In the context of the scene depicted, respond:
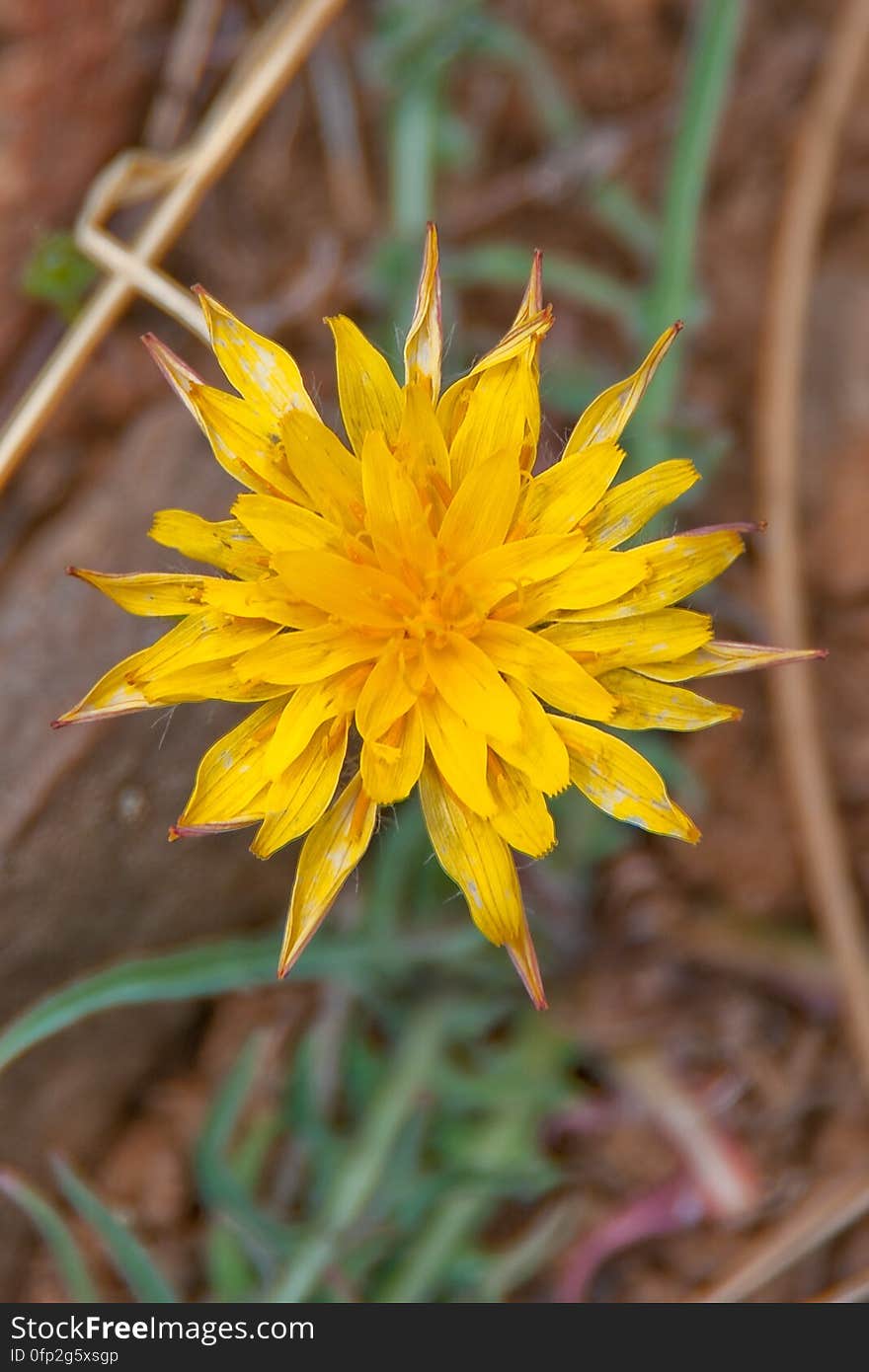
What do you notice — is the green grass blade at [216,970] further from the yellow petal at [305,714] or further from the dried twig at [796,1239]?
the dried twig at [796,1239]

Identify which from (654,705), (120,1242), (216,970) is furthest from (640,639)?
(120,1242)

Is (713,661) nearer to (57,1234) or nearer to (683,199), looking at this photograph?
(683,199)

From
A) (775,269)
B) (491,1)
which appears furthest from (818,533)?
(491,1)

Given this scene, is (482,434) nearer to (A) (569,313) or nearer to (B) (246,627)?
(B) (246,627)

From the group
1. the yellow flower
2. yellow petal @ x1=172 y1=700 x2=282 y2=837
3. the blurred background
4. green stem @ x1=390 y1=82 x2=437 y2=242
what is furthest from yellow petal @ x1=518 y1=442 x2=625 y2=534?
green stem @ x1=390 y1=82 x2=437 y2=242

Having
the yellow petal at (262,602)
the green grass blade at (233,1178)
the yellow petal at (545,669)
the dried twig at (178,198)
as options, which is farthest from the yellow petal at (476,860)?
the dried twig at (178,198)

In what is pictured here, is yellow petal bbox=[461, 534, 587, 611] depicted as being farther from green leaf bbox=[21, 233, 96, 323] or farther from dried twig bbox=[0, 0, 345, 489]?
green leaf bbox=[21, 233, 96, 323]

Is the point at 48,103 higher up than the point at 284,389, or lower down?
higher up
